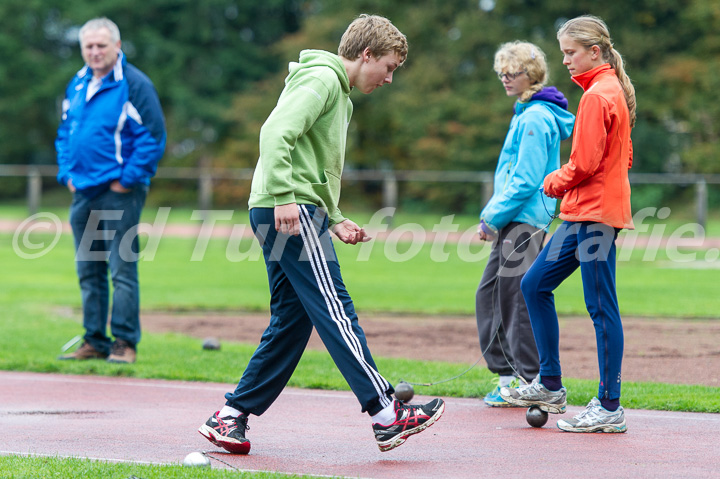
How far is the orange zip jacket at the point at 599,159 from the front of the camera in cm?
522

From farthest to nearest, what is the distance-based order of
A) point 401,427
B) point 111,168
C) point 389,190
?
point 389,190
point 111,168
point 401,427

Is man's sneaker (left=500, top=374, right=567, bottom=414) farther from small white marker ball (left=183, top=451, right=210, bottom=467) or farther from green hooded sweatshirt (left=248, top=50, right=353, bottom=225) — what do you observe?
small white marker ball (left=183, top=451, right=210, bottom=467)

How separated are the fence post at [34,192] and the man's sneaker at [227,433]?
75.0ft

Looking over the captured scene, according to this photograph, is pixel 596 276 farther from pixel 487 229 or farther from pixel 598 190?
pixel 487 229

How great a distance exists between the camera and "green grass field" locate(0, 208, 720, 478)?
22.4 feet

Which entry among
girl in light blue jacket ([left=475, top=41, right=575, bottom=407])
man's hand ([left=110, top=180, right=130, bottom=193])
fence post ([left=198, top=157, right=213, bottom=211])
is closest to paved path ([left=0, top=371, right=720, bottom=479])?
girl in light blue jacket ([left=475, top=41, right=575, bottom=407])

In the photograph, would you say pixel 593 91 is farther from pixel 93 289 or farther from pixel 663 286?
pixel 663 286

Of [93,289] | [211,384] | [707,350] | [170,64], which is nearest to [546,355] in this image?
[211,384]

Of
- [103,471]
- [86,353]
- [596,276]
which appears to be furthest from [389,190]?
[103,471]

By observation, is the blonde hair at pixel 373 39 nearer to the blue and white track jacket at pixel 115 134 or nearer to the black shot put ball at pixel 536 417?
the black shot put ball at pixel 536 417

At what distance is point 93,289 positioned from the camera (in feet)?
26.7

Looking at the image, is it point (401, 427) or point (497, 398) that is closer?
point (401, 427)

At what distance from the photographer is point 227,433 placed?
16.1ft

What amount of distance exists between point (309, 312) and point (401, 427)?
712 millimetres
